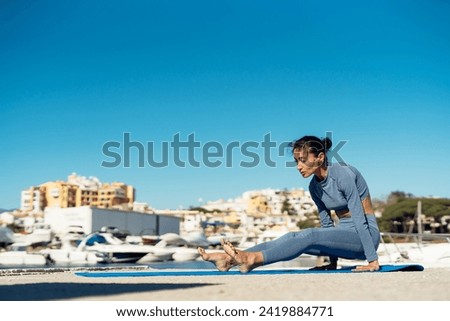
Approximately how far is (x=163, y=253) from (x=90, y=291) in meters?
17.5

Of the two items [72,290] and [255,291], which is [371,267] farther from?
[72,290]

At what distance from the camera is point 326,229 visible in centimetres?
444

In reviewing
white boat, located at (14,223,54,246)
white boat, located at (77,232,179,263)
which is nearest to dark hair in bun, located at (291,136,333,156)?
white boat, located at (77,232,179,263)

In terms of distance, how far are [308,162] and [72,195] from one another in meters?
99.2

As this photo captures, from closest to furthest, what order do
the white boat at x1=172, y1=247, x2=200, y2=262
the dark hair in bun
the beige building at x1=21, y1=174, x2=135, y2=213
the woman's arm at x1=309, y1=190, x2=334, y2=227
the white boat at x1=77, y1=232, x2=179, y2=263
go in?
1. the dark hair in bun
2. the woman's arm at x1=309, y1=190, x2=334, y2=227
3. the white boat at x1=77, y1=232, x2=179, y2=263
4. the white boat at x1=172, y1=247, x2=200, y2=262
5. the beige building at x1=21, y1=174, x2=135, y2=213

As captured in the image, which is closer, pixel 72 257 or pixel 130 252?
pixel 72 257

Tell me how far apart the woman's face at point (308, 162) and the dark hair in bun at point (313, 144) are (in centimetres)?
3

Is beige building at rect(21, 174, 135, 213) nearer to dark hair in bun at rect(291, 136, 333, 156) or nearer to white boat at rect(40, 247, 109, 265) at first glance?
white boat at rect(40, 247, 109, 265)

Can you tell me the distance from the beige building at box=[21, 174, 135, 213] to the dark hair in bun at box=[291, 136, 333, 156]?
94157mm

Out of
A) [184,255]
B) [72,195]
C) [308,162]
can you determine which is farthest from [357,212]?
[72,195]

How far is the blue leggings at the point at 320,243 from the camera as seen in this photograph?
4.30 m

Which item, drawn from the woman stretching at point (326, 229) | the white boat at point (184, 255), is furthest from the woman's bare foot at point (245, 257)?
the white boat at point (184, 255)

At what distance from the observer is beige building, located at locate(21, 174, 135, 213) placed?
98.5 m
